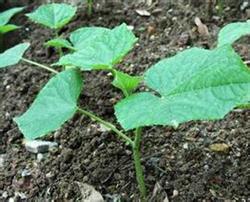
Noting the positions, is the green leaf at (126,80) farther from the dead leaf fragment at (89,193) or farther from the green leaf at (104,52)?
the dead leaf fragment at (89,193)

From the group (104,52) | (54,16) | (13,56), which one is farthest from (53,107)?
(54,16)

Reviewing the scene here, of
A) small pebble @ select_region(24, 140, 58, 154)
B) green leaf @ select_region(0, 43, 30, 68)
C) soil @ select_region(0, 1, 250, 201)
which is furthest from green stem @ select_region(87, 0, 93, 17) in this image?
small pebble @ select_region(24, 140, 58, 154)

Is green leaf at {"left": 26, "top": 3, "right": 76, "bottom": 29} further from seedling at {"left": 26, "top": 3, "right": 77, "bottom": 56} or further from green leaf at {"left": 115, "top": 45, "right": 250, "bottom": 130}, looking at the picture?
green leaf at {"left": 115, "top": 45, "right": 250, "bottom": 130}

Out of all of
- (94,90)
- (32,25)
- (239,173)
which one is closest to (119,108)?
(239,173)

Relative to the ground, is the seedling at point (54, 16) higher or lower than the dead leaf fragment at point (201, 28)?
higher

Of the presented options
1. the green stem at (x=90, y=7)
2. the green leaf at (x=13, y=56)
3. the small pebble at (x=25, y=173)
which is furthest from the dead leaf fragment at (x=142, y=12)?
the small pebble at (x=25, y=173)

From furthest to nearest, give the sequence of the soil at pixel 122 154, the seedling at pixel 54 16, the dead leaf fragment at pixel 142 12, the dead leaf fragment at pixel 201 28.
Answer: the dead leaf fragment at pixel 142 12 < the dead leaf fragment at pixel 201 28 < the seedling at pixel 54 16 < the soil at pixel 122 154
